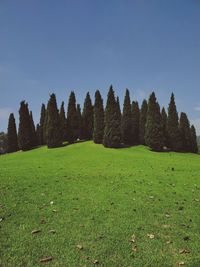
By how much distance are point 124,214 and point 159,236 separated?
179 centimetres

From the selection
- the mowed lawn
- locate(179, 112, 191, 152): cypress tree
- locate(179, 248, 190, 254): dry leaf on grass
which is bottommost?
locate(179, 248, 190, 254): dry leaf on grass

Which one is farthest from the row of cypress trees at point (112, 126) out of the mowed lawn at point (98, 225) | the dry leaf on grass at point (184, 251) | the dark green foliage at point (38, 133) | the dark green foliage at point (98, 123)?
the dry leaf on grass at point (184, 251)

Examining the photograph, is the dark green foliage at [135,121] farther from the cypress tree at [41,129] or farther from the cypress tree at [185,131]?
the cypress tree at [41,129]

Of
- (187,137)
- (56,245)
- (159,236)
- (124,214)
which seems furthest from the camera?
(187,137)

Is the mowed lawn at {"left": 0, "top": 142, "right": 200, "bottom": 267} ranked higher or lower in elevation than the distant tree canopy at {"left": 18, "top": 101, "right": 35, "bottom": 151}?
lower

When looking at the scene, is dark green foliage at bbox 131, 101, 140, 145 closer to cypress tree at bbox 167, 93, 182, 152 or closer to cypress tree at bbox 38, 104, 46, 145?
cypress tree at bbox 167, 93, 182, 152

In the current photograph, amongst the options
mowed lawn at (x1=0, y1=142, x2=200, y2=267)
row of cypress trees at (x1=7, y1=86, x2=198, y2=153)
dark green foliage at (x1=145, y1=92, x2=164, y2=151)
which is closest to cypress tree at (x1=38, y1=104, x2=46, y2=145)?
row of cypress trees at (x1=7, y1=86, x2=198, y2=153)

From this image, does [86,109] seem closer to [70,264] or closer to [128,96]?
[128,96]

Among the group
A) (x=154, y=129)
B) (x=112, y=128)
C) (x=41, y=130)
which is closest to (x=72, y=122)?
(x=112, y=128)

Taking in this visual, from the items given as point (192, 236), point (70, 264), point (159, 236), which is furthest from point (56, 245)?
point (192, 236)

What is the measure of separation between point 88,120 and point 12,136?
1681 cm

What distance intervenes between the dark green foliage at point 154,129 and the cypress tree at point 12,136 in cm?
2851

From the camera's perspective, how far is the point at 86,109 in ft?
188

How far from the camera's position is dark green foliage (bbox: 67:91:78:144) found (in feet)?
181
